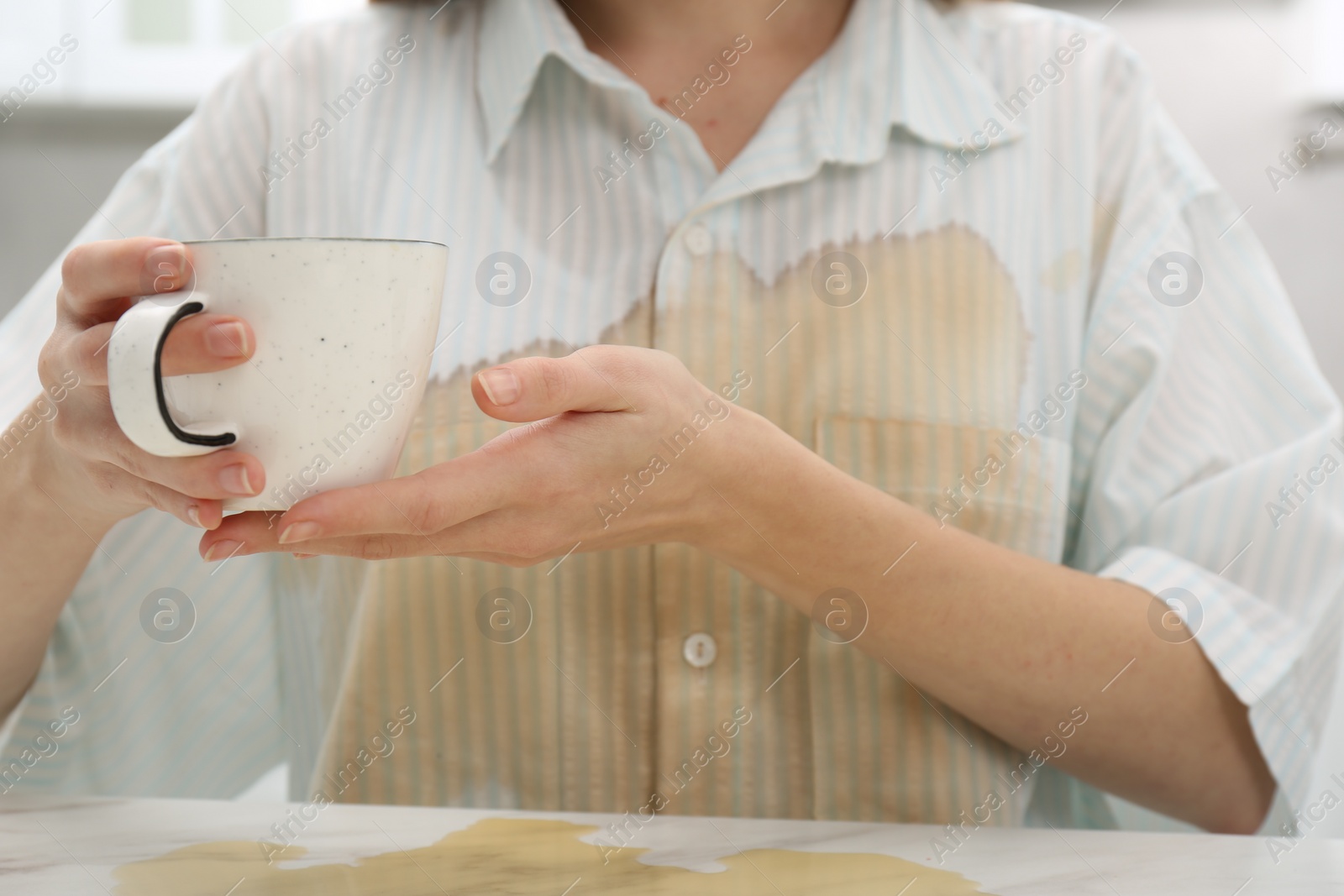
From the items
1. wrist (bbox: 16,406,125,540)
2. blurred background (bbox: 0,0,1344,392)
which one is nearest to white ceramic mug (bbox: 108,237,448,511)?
wrist (bbox: 16,406,125,540)

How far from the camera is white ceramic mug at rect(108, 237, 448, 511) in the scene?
37 centimetres

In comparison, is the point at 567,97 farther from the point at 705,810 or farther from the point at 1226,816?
the point at 1226,816

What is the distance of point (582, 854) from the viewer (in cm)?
48

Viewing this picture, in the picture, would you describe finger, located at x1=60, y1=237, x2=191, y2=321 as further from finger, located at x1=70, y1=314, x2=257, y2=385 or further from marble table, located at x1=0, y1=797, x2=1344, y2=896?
marble table, located at x1=0, y1=797, x2=1344, y2=896

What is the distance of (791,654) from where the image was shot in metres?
0.67

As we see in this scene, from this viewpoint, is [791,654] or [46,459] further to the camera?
[791,654]

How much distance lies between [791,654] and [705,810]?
0.37 feet

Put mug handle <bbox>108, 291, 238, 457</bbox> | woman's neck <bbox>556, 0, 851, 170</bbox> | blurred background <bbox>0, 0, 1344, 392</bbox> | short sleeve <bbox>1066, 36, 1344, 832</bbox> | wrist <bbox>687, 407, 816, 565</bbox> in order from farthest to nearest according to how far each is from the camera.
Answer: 1. blurred background <bbox>0, 0, 1344, 392</bbox>
2. woman's neck <bbox>556, 0, 851, 170</bbox>
3. short sleeve <bbox>1066, 36, 1344, 832</bbox>
4. wrist <bbox>687, 407, 816, 565</bbox>
5. mug handle <bbox>108, 291, 238, 457</bbox>

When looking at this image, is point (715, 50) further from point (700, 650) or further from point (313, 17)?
point (313, 17)

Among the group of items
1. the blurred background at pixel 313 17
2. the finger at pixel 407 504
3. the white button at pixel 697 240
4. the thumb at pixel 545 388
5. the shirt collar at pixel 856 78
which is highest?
the blurred background at pixel 313 17

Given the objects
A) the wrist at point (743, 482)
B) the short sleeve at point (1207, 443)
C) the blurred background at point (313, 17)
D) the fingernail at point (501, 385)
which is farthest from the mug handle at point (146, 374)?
the blurred background at point (313, 17)

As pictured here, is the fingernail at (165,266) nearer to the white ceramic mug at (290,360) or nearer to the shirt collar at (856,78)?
the white ceramic mug at (290,360)

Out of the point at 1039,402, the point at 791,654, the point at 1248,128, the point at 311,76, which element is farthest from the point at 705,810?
the point at 1248,128

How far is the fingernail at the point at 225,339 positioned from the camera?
37 centimetres
